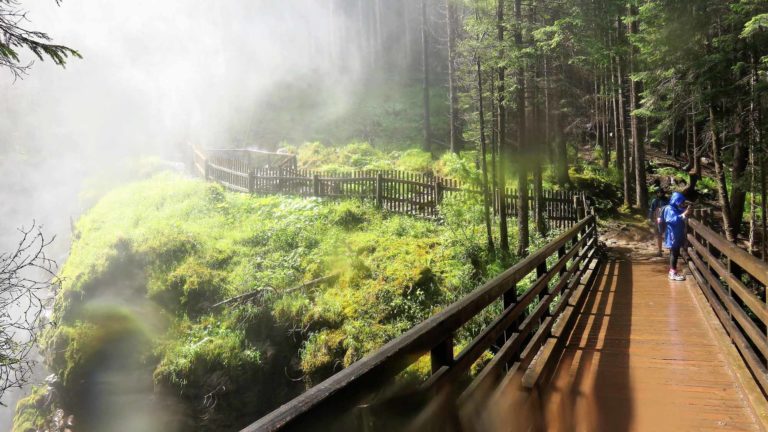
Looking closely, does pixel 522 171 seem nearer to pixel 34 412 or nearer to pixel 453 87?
pixel 34 412

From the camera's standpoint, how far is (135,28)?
36.4m

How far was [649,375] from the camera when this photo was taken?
479cm

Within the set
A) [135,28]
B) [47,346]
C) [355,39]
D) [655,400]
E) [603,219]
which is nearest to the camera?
[655,400]

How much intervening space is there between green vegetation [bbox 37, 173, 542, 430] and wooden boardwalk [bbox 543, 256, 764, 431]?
199 inches

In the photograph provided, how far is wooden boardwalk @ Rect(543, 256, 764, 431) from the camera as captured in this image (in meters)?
3.80

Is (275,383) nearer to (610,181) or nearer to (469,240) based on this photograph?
(469,240)

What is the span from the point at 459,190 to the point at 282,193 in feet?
25.9

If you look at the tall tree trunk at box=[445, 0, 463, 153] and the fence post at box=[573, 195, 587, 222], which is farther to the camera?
the tall tree trunk at box=[445, 0, 463, 153]

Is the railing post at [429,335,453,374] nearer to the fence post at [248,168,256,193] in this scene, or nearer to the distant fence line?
the distant fence line

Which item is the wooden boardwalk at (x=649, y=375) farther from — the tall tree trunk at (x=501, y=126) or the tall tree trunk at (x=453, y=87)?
the tall tree trunk at (x=453, y=87)

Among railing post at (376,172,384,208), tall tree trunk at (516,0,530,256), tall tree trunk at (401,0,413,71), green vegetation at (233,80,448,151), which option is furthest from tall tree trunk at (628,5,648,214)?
tall tree trunk at (401,0,413,71)

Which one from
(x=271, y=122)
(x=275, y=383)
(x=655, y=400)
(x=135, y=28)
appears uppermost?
(x=135, y=28)

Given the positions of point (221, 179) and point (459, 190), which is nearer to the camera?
point (459, 190)

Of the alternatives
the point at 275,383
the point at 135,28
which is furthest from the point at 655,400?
the point at 135,28
